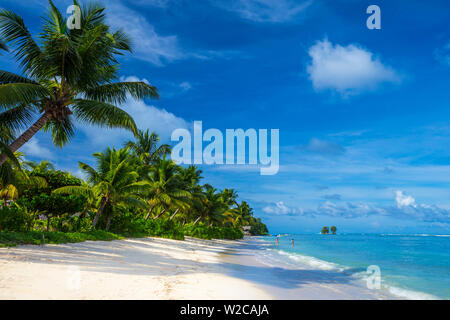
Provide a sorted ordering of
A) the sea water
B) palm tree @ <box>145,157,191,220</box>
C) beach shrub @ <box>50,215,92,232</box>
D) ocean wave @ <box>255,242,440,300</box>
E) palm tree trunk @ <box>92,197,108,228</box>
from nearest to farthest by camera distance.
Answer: ocean wave @ <box>255,242,440,300</box>, the sea water, beach shrub @ <box>50,215,92,232</box>, palm tree trunk @ <box>92,197,108,228</box>, palm tree @ <box>145,157,191,220</box>

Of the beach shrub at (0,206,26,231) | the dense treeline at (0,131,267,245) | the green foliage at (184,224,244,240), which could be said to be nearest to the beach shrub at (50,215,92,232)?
the dense treeline at (0,131,267,245)

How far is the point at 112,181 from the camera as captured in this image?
18.3 m

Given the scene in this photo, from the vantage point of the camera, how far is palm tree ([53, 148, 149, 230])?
1828cm

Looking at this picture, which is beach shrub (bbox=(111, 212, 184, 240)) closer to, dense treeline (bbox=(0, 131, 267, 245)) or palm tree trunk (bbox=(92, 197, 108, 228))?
dense treeline (bbox=(0, 131, 267, 245))

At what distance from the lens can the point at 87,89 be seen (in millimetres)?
11844

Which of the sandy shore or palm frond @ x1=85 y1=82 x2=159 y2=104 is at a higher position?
palm frond @ x1=85 y1=82 x2=159 y2=104

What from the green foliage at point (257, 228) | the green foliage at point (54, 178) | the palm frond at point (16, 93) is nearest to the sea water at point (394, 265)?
the green foliage at point (54, 178)

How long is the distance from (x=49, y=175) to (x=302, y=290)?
45.5 ft

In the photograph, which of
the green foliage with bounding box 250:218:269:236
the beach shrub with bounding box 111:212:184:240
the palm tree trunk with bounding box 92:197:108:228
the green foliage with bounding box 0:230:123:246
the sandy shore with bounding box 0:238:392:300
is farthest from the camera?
the green foliage with bounding box 250:218:269:236

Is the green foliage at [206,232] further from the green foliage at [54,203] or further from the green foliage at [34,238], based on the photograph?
the green foliage at [34,238]

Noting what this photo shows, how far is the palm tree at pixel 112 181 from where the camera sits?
60.0 feet

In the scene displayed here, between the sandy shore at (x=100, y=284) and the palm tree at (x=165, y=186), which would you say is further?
the palm tree at (x=165, y=186)
